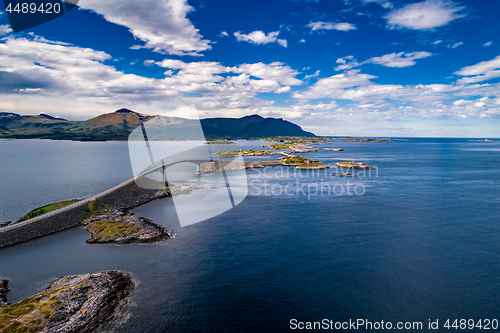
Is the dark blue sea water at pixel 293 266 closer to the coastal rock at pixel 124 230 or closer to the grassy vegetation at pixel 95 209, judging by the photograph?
the coastal rock at pixel 124 230

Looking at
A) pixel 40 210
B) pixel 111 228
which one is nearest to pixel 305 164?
pixel 111 228

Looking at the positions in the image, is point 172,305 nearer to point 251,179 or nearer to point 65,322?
point 65,322

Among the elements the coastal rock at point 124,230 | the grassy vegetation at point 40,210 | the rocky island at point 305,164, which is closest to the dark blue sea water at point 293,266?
the coastal rock at point 124,230

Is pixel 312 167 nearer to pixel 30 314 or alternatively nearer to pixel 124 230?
pixel 124 230

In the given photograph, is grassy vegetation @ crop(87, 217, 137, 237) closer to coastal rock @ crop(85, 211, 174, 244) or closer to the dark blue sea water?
coastal rock @ crop(85, 211, 174, 244)

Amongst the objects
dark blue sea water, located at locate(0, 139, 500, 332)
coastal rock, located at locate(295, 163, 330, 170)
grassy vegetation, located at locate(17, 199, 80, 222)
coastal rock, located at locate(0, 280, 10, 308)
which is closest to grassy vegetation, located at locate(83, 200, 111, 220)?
dark blue sea water, located at locate(0, 139, 500, 332)
